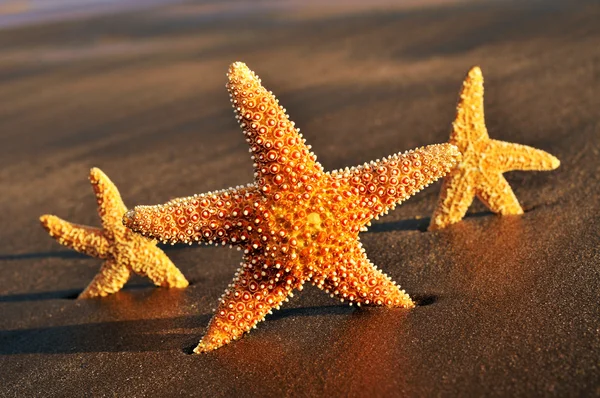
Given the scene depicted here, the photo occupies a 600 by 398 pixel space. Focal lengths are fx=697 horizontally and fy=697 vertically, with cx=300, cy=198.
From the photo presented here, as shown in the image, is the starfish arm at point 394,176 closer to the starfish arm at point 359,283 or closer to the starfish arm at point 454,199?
the starfish arm at point 359,283

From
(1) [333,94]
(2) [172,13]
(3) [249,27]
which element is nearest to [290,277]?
(1) [333,94]

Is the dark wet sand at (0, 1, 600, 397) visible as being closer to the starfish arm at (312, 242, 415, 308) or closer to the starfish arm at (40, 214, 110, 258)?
the starfish arm at (312, 242, 415, 308)

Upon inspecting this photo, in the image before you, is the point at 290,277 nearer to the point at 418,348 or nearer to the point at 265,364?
the point at 265,364

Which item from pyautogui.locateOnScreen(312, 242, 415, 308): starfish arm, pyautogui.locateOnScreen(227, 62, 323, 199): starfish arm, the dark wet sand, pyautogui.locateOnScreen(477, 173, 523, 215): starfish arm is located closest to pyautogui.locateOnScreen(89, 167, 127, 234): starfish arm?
the dark wet sand

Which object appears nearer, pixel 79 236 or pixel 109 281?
pixel 109 281

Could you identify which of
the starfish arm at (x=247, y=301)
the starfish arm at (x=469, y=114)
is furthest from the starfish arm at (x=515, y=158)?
the starfish arm at (x=247, y=301)

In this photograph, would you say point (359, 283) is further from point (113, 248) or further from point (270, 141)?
point (113, 248)

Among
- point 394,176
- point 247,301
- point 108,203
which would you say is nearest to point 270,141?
point 394,176
